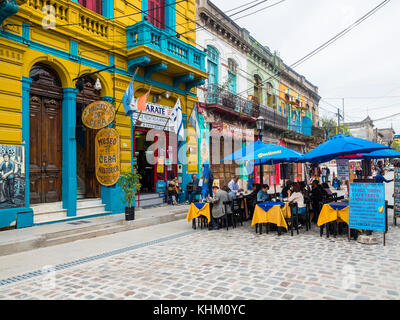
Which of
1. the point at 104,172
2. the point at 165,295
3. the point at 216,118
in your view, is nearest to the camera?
the point at 165,295

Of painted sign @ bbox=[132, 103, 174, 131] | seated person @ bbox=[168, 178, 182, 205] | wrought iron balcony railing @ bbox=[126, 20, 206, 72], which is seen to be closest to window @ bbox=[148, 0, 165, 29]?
wrought iron balcony railing @ bbox=[126, 20, 206, 72]

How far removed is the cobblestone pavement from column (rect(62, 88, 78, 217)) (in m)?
3.56

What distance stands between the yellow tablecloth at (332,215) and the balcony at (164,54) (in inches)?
317

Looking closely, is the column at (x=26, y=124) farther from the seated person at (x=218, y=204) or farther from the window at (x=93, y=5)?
the seated person at (x=218, y=204)

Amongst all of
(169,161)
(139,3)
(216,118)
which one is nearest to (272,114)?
(216,118)

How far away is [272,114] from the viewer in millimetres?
24031

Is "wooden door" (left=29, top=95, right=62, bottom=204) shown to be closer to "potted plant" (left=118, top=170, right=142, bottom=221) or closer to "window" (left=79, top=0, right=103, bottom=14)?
"potted plant" (left=118, top=170, right=142, bottom=221)

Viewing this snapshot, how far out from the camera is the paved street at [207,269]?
14.3ft

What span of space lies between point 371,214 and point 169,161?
953 centimetres

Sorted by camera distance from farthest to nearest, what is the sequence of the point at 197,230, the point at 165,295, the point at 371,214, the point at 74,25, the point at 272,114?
the point at 272,114 → the point at 74,25 → the point at 197,230 → the point at 371,214 → the point at 165,295

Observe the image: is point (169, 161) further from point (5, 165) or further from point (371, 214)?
point (371, 214)

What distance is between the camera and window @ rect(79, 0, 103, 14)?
1091 centimetres

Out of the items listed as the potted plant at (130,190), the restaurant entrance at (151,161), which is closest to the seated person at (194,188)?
the restaurant entrance at (151,161)
